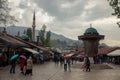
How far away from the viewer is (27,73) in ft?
84.8

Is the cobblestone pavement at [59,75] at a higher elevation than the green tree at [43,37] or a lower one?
lower

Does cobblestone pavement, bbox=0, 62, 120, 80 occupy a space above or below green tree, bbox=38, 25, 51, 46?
below

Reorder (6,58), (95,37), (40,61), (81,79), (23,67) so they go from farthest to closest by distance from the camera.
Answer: (40,61) → (95,37) → (6,58) → (23,67) → (81,79)

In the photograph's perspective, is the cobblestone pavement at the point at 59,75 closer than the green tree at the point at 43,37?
Yes

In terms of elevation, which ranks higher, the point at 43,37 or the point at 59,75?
the point at 43,37

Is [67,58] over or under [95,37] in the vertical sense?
under

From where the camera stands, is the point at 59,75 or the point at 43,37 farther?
the point at 43,37

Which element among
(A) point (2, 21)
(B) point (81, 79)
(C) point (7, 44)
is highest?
(A) point (2, 21)

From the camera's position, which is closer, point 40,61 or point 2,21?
point 2,21

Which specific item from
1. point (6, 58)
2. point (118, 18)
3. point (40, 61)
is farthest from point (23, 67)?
point (40, 61)

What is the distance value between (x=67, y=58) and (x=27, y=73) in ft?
38.5

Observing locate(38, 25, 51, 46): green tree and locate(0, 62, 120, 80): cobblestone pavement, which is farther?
locate(38, 25, 51, 46): green tree

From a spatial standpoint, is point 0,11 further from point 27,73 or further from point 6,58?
point 27,73

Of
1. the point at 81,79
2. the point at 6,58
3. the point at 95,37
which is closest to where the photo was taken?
the point at 81,79
